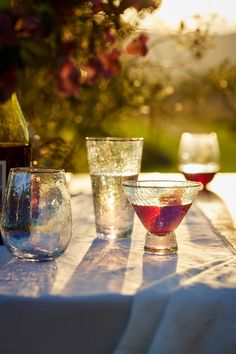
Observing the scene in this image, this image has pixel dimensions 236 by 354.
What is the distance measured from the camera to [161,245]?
1.29 m

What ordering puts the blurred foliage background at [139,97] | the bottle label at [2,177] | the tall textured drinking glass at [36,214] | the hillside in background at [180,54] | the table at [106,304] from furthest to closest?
the hillside in background at [180,54] < the blurred foliage background at [139,97] < the bottle label at [2,177] < the tall textured drinking glass at [36,214] < the table at [106,304]

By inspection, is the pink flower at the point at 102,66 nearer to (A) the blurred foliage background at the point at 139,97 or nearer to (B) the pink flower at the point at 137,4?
(B) the pink flower at the point at 137,4

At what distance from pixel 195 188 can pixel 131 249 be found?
0.16 m

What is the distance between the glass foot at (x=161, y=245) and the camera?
129 centimetres

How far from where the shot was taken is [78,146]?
342cm

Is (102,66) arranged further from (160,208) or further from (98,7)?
(160,208)

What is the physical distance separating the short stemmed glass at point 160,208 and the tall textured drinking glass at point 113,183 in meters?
0.12

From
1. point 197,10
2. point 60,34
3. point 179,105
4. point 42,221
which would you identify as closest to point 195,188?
point 42,221

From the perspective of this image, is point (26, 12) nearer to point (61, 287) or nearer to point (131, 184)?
point (61, 287)

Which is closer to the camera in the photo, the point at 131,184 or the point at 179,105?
the point at 131,184

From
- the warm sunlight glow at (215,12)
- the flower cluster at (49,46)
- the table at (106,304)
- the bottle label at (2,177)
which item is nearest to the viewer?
the flower cluster at (49,46)

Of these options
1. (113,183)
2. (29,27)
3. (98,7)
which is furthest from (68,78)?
(113,183)

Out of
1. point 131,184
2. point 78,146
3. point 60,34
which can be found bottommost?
point 78,146

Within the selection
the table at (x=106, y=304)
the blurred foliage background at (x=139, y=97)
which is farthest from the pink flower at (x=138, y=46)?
the blurred foliage background at (x=139, y=97)
